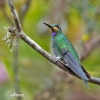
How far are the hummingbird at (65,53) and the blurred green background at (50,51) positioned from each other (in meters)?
1.13

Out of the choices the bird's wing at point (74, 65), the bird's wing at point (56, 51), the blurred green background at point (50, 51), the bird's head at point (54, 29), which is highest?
the blurred green background at point (50, 51)

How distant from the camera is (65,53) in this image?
2.32 metres

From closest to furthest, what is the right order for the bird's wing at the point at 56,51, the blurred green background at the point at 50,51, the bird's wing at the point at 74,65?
the bird's wing at the point at 74,65, the bird's wing at the point at 56,51, the blurred green background at the point at 50,51

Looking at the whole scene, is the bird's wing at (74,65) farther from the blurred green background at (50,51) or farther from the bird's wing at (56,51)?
the blurred green background at (50,51)

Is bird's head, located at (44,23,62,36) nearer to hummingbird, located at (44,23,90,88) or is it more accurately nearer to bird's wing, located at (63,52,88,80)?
hummingbird, located at (44,23,90,88)

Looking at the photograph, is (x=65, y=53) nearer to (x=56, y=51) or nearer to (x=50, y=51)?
(x=56, y=51)

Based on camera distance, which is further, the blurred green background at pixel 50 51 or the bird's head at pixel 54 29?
the blurred green background at pixel 50 51

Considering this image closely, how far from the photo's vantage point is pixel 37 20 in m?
4.99

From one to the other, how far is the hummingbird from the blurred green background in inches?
44.3

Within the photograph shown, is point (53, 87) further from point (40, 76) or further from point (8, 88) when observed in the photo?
point (8, 88)

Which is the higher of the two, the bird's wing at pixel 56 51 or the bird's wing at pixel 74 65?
the bird's wing at pixel 56 51

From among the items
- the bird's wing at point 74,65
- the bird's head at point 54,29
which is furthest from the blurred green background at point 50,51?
the bird's wing at point 74,65

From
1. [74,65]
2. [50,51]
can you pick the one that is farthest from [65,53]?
[50,51]

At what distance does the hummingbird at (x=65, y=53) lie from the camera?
6.96 ft
